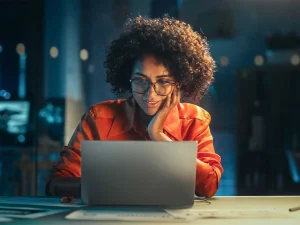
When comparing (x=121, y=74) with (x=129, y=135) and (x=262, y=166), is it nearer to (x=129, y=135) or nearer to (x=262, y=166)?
(x=129, y=135)

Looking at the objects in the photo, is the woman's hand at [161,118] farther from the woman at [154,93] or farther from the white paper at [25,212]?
the white paper at [25,212]

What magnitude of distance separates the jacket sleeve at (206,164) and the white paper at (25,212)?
1.80 feet

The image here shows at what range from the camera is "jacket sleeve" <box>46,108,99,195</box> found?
1811mm

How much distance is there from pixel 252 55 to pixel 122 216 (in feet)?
8.99

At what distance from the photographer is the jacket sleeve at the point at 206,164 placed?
1.71 metres

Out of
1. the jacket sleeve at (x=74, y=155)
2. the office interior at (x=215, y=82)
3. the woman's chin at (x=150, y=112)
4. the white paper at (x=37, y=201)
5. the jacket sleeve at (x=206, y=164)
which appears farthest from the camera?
the office interior at (x=215, y=82)

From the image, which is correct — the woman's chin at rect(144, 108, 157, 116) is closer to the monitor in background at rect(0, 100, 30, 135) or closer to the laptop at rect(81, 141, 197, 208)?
the laptop at rect(81, 141, 197, 208)

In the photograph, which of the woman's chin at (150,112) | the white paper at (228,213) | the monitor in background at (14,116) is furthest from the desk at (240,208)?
the monitor in background at (14,116)

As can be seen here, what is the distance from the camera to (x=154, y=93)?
6.17ft

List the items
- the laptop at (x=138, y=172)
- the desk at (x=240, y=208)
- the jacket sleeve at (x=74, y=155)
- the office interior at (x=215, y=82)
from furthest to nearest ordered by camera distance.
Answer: the office interior at (x=215, y=82) < the jacket sleeve at (x=74, y=155) < the laptop at (x=138, y=172) < the desk at (x=240, y=208)

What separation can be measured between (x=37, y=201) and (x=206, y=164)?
578mm

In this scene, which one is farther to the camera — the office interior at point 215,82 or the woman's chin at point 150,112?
the office interior at point 215,82

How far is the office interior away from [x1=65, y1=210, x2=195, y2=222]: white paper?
2.47m

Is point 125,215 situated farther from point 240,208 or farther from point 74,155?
point 74,155
